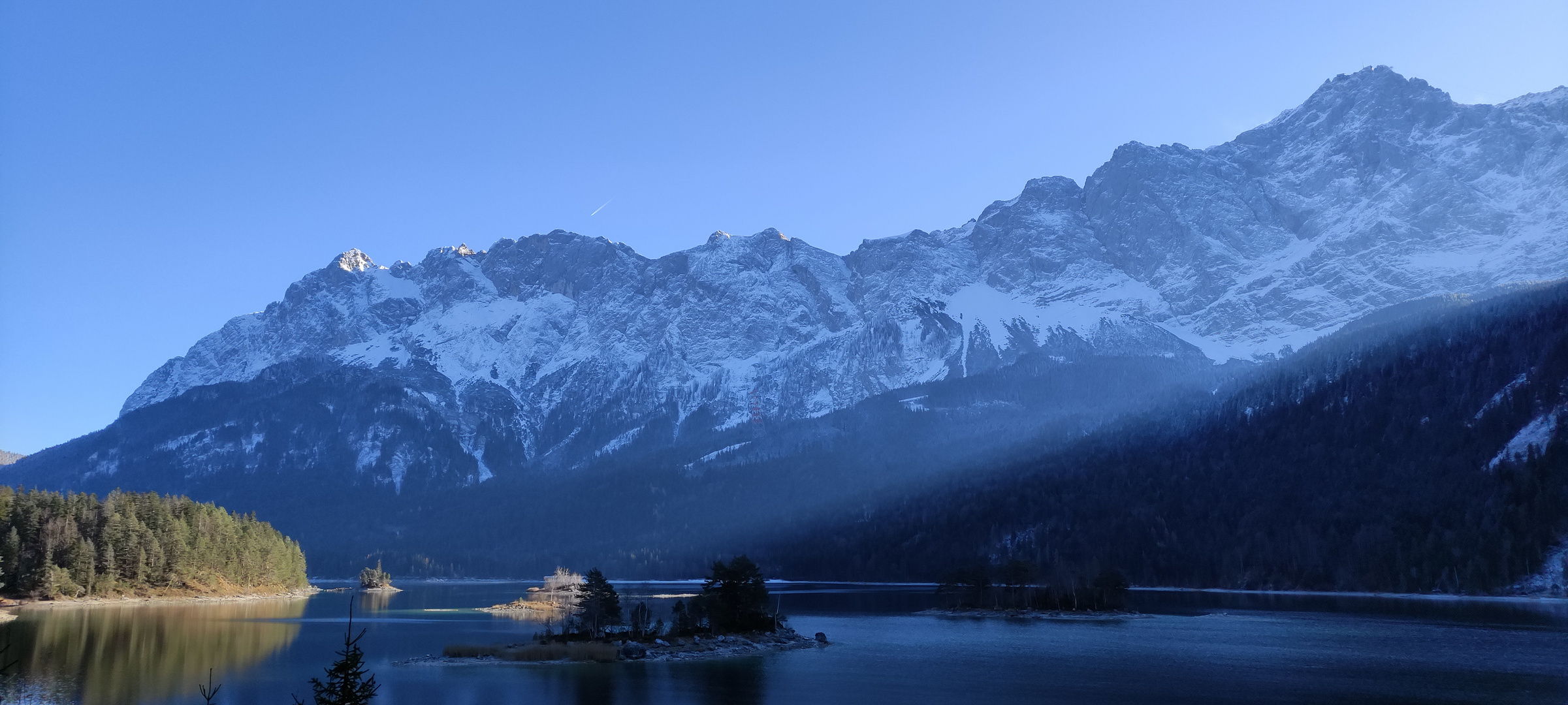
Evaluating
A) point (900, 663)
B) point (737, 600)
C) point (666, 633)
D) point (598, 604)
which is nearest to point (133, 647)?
point (598, 604)

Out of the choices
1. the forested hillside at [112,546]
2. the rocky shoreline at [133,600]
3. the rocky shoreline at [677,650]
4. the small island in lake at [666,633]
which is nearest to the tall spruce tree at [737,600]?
the small island in lake at [666,633]

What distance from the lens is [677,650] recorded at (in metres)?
110

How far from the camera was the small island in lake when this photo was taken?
105m

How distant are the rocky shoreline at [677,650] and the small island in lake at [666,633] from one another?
0.09 meters

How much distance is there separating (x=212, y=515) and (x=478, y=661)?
118 m

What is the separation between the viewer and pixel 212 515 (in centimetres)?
19312

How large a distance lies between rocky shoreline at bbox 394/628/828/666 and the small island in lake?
0.09m

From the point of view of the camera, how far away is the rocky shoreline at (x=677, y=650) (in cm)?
10100

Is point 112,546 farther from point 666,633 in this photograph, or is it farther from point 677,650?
point 677,650

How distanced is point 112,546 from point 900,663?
127 m

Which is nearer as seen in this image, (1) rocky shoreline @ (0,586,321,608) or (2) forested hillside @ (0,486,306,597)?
(1) rocky shoreline @ (0,586,321,608)

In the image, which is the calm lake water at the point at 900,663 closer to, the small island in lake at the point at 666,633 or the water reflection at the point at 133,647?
the water reflection at the point at 133,647

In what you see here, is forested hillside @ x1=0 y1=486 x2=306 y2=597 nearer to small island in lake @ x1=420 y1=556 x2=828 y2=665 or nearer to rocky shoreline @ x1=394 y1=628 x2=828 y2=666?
small island in lake @ x1=420 y1=556 x2=828 y2=665

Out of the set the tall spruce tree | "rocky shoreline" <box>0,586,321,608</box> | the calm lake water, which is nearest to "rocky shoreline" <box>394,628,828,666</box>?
the tall spruce tree
